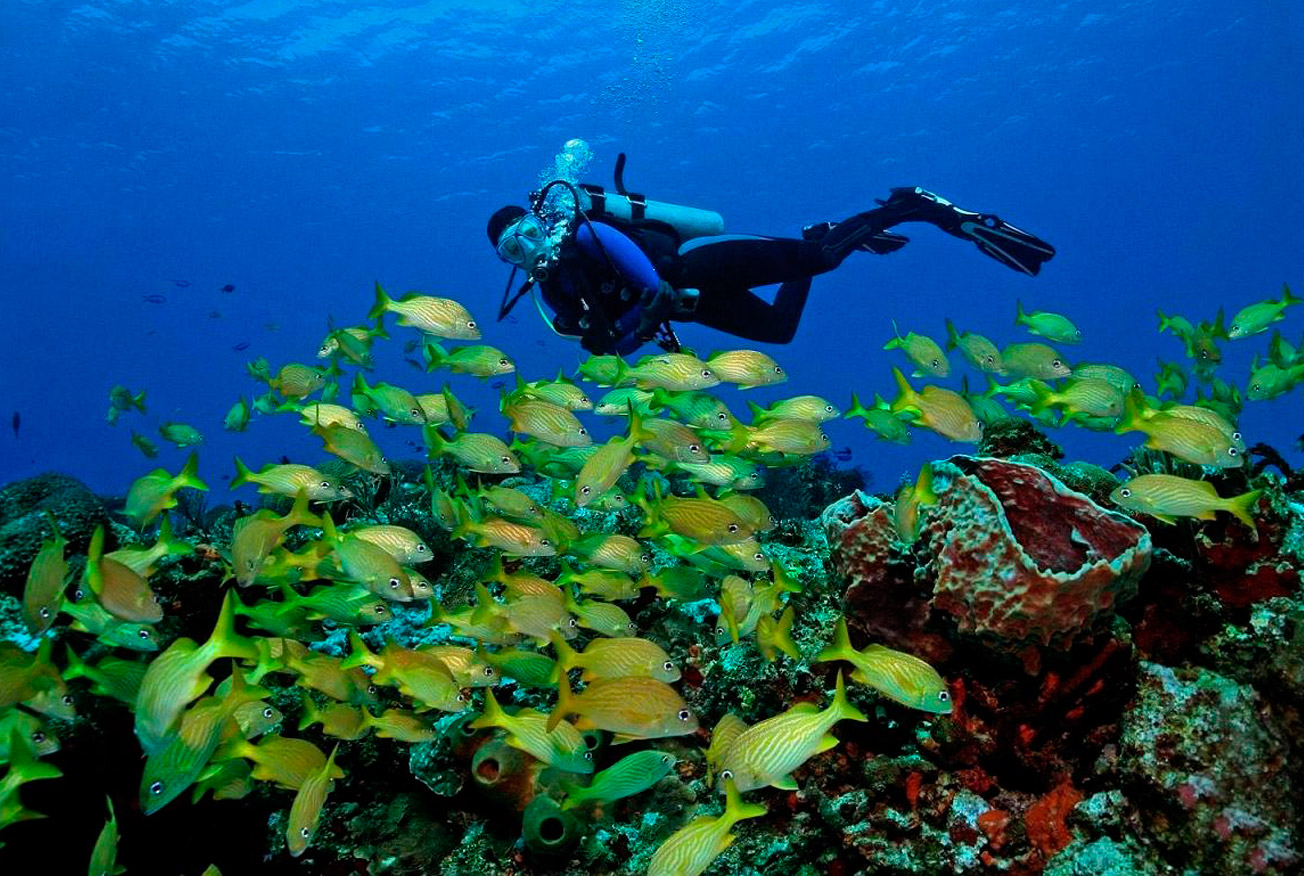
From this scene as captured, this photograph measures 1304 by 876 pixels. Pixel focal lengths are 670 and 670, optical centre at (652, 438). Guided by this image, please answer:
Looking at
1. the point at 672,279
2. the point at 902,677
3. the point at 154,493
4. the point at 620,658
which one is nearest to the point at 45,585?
the point at 154,493

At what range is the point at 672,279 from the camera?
31.6ft

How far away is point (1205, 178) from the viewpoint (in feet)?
232

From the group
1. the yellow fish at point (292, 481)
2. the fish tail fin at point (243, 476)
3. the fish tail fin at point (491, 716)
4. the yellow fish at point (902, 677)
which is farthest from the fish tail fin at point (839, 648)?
the fish tail fin at point (243, 476)

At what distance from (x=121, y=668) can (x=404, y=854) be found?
6.26ft

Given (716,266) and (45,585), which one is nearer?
(45,585)

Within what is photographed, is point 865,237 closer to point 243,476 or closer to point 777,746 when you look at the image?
point 243,476

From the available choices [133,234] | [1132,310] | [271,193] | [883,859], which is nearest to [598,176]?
[271,193]

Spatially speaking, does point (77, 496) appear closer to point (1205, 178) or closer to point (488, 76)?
point (488, 76)

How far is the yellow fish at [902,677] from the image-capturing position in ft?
9.00

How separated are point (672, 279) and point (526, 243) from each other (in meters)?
2.54

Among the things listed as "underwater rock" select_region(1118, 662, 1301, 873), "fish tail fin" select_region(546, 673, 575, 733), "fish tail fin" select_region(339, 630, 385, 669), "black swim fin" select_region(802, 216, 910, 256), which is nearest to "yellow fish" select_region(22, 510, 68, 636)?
"fish tail fin" select_region(339, 630, 385, 669)

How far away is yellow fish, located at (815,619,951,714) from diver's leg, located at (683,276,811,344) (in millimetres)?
7427

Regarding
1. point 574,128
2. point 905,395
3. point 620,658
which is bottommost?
point 620,658

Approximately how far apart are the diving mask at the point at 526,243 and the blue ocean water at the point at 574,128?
15.7 meters
